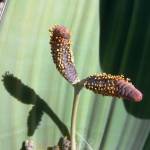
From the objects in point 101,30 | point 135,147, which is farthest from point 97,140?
point 101,30

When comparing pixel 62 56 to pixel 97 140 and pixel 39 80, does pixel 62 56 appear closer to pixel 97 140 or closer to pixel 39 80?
pixel 39 80

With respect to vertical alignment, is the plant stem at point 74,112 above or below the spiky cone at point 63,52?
below

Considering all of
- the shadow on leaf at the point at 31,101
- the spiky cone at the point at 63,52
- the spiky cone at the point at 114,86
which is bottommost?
the shadow on leaf at the point at 31,101

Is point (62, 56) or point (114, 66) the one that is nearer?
point (62, 56)

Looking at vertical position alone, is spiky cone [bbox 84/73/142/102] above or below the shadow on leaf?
above
